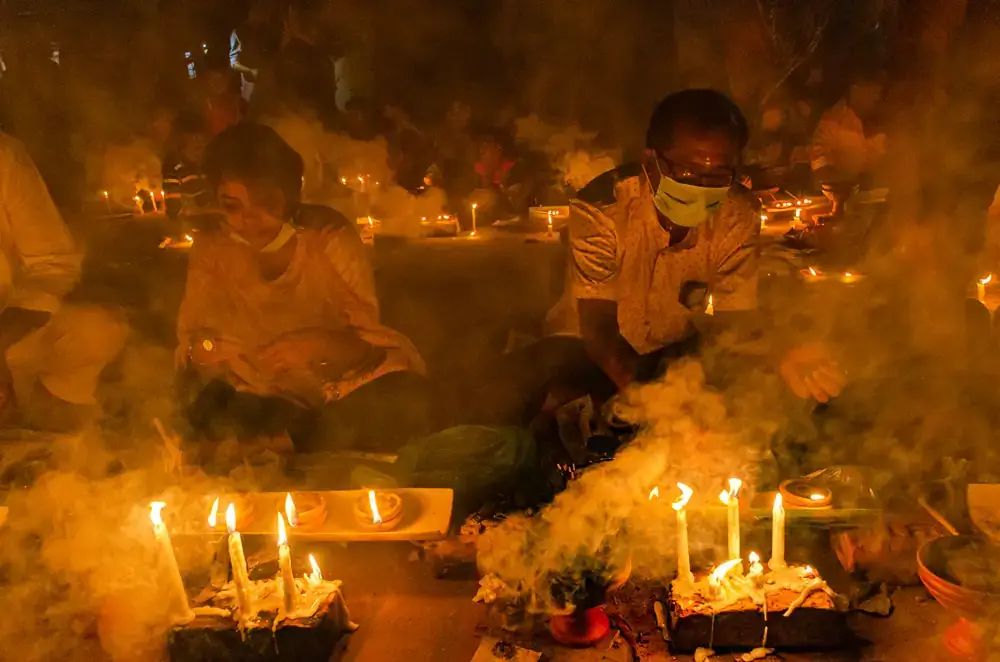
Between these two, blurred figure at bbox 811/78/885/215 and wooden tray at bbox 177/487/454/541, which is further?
blurred figure at bbox 811/78/885/215

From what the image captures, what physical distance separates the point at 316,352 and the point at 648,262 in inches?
58.4

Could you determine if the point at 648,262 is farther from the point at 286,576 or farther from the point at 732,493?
the point at 286,576

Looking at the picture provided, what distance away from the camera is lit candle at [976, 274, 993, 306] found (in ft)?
10.4

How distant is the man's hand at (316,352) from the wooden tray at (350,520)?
769 mm

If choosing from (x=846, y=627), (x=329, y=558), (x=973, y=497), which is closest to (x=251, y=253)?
(x=329, y=558)

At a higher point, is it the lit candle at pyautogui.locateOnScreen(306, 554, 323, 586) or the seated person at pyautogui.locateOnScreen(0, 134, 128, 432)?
the seated person at pyautogui.locateOnScreen(0, 134, 128, 432)

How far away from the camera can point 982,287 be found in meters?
3.20

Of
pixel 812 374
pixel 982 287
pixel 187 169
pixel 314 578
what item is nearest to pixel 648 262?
pixel 812 374

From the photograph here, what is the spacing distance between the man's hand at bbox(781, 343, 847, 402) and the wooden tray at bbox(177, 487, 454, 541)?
1488 mm

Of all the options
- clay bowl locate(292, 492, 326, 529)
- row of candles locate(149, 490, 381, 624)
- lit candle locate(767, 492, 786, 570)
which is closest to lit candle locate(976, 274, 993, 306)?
lit candle locate(767, 492, 786, 570)

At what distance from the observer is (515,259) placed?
320cm

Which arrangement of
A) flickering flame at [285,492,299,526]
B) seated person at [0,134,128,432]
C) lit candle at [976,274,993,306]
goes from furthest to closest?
seated person at [0,134,128,432] < lit candle at [976,274,993,306] < flickering flame at [285,492,299,526]

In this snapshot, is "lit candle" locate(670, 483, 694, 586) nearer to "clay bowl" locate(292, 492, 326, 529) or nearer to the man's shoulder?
"clay bowl" locate(292, 492, 326, 529)

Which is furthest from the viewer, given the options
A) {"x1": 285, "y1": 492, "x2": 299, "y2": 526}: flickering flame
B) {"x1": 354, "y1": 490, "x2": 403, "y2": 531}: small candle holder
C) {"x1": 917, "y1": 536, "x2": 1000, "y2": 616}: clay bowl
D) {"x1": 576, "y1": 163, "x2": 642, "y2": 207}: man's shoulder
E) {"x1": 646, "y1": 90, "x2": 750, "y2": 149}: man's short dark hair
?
{"x1": 576, "y1": 163, "x2": 642, "y2": 207}: man's shoulder
